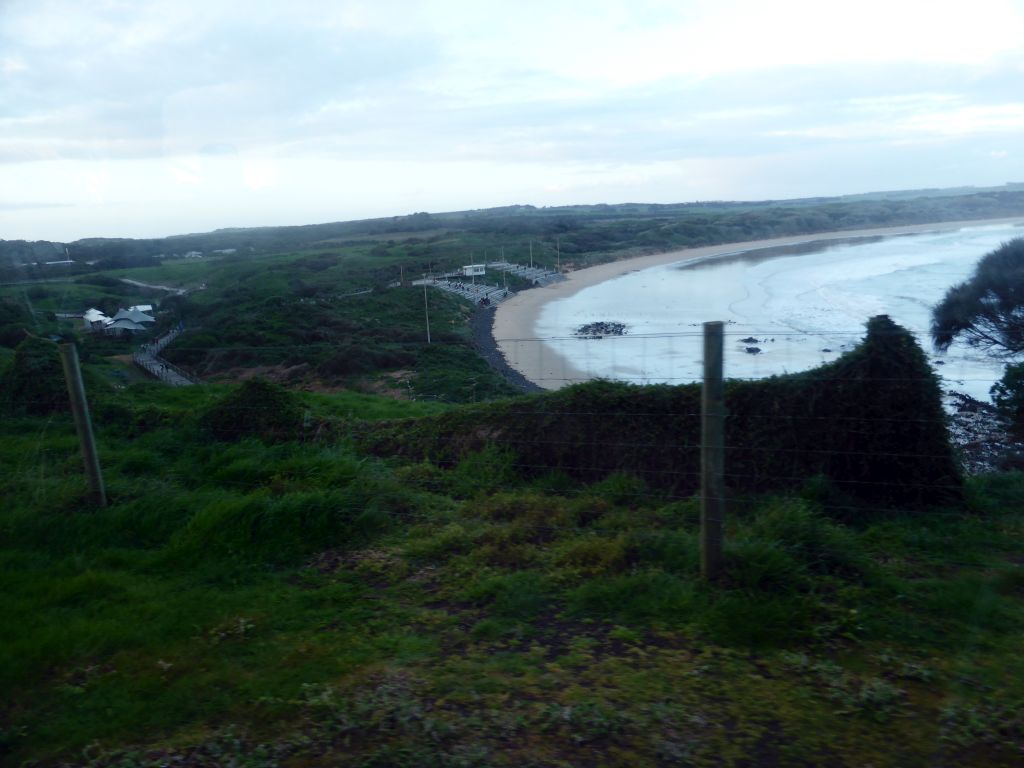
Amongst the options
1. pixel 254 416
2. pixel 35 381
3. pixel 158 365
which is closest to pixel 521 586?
pixel 254 416

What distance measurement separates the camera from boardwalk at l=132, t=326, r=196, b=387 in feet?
72.6

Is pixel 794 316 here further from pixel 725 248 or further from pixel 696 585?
pixel 725 248

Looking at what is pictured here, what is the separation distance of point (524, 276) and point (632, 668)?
3979 cm

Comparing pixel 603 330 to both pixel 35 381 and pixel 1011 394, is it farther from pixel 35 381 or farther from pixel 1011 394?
pixel 35 381

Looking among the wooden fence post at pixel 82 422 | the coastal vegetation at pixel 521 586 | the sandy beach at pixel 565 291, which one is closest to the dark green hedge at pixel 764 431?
the coastal vegetation at pixel 521 586

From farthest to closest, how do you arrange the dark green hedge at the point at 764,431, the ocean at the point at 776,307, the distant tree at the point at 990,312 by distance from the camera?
the distant tree at the point at 990,312, the ocean at the point at 776,307, the dark green hedge at the point at 764,431

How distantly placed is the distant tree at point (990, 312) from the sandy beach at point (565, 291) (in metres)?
6.08

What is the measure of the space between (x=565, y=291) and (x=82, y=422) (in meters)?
30.2

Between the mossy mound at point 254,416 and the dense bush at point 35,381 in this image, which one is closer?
the mossy mound at point 254,416

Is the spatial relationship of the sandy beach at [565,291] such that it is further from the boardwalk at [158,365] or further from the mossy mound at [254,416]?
the boardwalk at [158,365]

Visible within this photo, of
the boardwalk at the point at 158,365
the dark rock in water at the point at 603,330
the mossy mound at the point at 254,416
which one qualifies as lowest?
the boardwalk at the point at 158,365

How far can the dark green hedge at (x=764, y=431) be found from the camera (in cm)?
577

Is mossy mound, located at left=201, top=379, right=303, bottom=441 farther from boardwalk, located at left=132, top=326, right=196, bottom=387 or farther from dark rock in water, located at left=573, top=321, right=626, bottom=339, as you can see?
boardwalk, located at left=132, top=326, right=196, bottom=387

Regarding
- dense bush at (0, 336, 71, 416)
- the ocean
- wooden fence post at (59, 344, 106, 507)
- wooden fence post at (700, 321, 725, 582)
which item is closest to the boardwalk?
dense bush at (0, 336, 71, 416)
